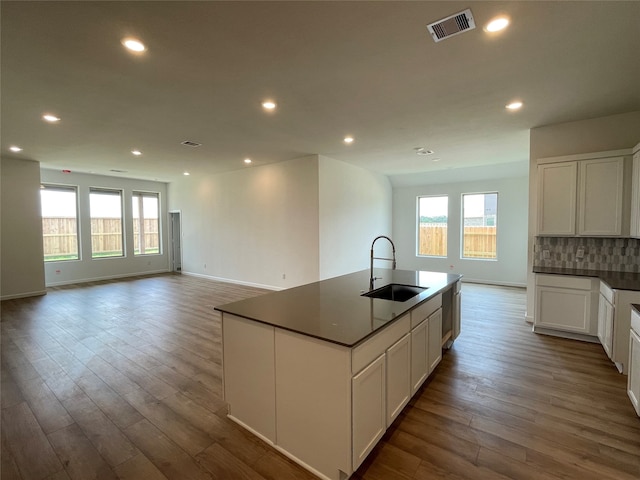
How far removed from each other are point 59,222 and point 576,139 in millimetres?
10878

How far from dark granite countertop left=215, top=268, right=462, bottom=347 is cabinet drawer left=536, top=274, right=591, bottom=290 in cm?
165

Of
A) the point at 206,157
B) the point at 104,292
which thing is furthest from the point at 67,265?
the point at 206,157

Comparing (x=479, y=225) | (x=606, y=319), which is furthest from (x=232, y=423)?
(x=479, y=225)

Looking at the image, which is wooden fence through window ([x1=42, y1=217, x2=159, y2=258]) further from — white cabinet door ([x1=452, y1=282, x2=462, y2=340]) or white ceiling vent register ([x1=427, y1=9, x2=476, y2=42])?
white ceiling vent register ([x1=427, y1=9, x2=476, y2=42])

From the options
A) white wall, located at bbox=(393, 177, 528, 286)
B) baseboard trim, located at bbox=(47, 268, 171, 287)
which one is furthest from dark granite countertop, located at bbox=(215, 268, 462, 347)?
baseboard trim, located at bbox=(47, 268, 171, 287)

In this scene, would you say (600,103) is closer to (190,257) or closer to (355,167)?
(355,167)

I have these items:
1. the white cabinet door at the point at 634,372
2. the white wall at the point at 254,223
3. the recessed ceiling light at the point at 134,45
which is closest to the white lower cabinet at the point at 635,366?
the white cabinet door at the point at 634,372

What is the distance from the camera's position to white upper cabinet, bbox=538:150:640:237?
356cm

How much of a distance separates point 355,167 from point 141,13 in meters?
5.60

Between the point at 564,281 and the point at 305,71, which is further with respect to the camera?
the point at 564,281

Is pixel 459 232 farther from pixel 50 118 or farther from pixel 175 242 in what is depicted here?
pixel 175 242

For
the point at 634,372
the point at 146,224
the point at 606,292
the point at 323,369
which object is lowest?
the point at 634,372

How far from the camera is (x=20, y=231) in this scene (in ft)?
20.7

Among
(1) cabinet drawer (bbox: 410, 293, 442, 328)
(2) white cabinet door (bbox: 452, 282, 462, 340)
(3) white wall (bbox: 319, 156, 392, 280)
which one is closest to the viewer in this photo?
(1) cabinet drawer (bbox: 410, 293, 442, 328)
